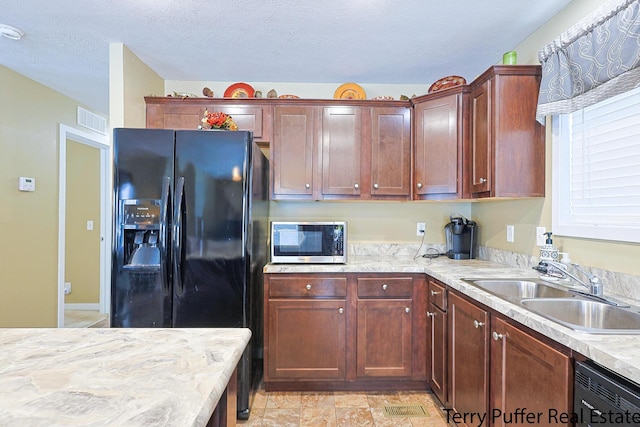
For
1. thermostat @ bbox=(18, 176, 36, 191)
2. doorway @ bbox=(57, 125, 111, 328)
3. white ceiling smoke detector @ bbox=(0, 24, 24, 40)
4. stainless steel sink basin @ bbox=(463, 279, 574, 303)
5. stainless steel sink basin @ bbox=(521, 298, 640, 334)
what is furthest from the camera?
doorway @ bbox=(57, 125, 111, 328)

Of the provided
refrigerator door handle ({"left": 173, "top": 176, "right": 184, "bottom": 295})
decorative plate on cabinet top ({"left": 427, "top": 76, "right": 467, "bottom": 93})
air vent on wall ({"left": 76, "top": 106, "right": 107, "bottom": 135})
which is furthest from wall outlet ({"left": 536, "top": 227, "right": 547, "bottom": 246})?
air vent on wall ({"left": 76, "top": 106, "right": 107, "bottom": 135})

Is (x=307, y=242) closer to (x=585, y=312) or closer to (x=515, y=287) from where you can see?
(x=515, y=287)

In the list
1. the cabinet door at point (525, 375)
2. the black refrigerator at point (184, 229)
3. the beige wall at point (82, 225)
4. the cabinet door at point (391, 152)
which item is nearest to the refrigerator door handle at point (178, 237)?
the black refrigerator at point (184, 229)

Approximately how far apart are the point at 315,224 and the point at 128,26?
1.75 metres

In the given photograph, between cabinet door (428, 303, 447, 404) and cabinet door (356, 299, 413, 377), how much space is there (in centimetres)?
16

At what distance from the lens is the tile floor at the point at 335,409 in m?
1.99

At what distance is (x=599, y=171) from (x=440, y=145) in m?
0.96

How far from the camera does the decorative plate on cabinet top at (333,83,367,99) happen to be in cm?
274

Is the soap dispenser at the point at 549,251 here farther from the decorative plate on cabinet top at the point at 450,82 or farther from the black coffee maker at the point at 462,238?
the decorative plate on cabinet top at the point at 450,82

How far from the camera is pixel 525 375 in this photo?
4.15 feet

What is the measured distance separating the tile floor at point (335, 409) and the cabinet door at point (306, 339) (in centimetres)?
13

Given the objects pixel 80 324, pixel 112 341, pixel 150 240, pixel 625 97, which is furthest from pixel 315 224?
pixel 80 324

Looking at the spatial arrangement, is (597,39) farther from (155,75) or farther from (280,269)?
(155,75)

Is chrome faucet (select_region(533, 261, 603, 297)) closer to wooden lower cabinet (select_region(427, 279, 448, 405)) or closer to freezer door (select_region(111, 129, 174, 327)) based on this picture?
wooden lower cabinet (select_region(427, 279, 448, 405))
